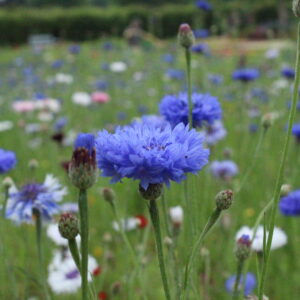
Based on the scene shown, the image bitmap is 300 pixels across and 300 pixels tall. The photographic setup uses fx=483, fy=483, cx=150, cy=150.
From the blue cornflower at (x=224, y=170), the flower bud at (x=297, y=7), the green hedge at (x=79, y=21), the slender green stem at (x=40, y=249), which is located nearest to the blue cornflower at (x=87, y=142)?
the flower bud at (x=297, y=7)

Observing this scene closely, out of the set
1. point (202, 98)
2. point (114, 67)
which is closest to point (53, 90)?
point (114, 67)

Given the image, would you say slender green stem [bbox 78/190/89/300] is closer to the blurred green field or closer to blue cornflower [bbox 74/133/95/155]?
blue cornflower [bbox 74/133/95/155]

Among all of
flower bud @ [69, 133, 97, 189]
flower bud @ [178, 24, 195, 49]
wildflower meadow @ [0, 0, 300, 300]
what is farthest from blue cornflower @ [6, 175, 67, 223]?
flower bud @ [69, 133, 97, 189]

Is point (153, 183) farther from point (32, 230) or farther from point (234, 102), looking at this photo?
point (234, 102)

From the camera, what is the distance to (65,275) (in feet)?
4.60

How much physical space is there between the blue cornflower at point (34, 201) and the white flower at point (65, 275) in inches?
10.1

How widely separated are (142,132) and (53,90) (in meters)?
3.95

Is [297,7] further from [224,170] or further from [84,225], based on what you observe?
[224,170]

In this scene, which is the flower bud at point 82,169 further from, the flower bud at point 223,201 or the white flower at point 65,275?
the white flower at point 65,275

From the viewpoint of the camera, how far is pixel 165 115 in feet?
3.48

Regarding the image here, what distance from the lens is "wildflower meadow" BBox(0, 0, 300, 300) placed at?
0.64 meters

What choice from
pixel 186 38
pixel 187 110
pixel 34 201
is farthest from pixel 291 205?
pixel 34 201

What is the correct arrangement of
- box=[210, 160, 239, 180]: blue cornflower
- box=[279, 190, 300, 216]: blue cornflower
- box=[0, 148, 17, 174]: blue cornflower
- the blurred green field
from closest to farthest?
1. box=[0, 148, 17, 174]: blue cornflower
2. box=[279, 190, 300, 216]: blue cornflower
3. the blurred green field
4. box=[210, 160, 239, 180]: blue cornflower

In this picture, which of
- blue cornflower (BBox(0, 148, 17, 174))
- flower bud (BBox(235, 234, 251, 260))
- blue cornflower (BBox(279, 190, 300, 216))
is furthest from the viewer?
→ blue cornflower (BBox(279, 190, 300, 216))
